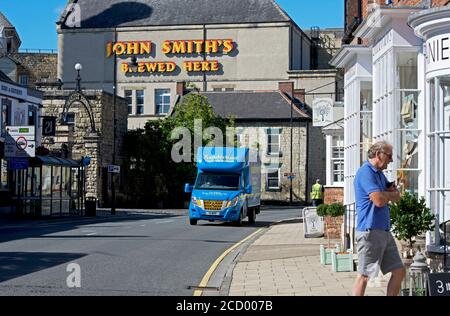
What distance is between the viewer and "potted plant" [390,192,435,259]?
39.9ft

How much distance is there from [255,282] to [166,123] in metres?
46.7

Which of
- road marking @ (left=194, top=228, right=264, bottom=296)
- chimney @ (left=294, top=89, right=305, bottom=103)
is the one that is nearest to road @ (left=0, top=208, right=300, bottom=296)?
road marking @ (left=194, top=228, right=264, bottom=296)

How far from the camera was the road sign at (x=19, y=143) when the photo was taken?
3753 centimetres

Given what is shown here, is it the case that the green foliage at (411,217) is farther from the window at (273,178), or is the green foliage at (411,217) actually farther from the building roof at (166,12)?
the building roof at (166,12)

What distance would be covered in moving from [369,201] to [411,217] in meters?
2.59

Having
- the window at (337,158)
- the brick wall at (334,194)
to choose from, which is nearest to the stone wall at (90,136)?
the window at (337,158)

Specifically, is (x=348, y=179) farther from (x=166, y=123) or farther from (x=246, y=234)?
(x=166, y=123)

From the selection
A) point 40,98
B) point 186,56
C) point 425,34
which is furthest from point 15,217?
point 186,56

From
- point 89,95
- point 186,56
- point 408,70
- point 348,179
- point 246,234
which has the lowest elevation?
point 246,234

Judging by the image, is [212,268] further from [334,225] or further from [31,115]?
[31,115]

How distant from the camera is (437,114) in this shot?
509 inches

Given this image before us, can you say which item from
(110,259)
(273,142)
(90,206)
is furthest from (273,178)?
(110,259)
